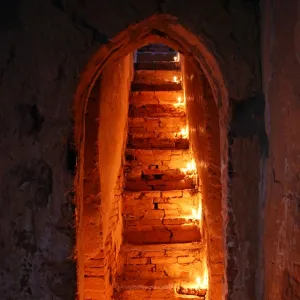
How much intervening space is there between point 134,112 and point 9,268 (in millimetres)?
3657

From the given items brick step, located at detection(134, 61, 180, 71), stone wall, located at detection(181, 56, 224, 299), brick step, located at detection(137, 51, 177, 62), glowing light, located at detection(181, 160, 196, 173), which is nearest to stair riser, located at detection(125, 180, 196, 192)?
glowing light, located at detection(181, 160, 196, 173)

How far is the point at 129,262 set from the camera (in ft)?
13.5

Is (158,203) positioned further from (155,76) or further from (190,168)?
(155,76)

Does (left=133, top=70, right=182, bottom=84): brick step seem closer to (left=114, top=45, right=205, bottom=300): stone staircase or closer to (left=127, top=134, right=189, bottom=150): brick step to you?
(left=114, top=45, right=205, bottom=300): stone staircase

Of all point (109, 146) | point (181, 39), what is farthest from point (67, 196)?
point (109, 146)

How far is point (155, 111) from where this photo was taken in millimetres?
5273

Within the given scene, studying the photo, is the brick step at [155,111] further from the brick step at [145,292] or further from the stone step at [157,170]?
the brick step at [145,292]

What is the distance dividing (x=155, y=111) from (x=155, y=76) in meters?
0.93

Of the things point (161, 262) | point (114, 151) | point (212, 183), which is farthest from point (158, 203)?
point (212, 183)

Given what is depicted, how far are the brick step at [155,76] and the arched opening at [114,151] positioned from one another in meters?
1.72

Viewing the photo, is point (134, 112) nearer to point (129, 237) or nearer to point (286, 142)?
point (129, 237)

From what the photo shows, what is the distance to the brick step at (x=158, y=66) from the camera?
6.24 metres

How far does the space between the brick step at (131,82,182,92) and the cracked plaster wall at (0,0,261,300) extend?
3.86 m

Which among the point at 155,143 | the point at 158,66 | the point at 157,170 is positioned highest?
the point at 158,66
